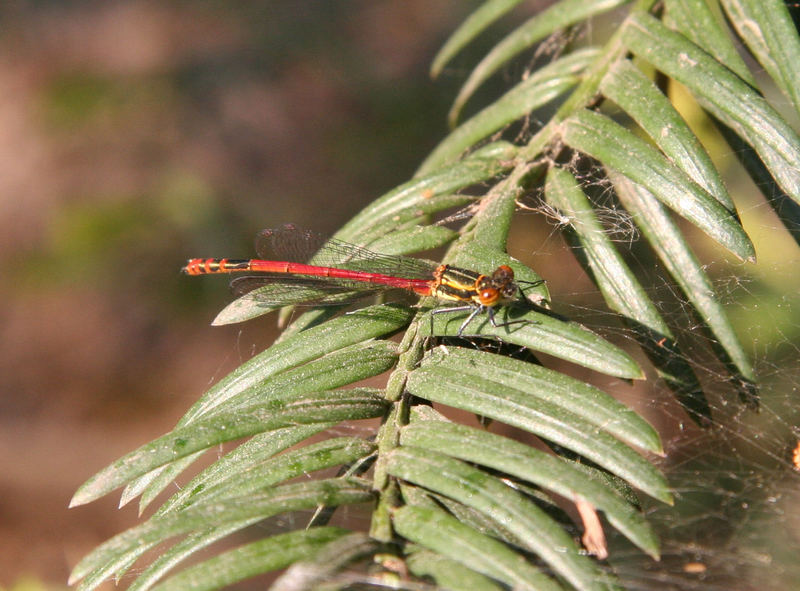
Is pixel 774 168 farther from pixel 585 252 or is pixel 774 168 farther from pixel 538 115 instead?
pixel 538 115

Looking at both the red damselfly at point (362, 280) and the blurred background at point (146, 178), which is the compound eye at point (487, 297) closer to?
the red damselfly at point (362, 280)

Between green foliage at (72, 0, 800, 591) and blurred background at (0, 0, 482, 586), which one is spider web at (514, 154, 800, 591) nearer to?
green foliage at (72, 0, 800, 591)

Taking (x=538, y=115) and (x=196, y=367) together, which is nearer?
(x=538, y=115)

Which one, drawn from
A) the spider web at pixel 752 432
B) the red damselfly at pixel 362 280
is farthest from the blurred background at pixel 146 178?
the spider web at pixel 752 432

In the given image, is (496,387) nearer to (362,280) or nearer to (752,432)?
(362,280)

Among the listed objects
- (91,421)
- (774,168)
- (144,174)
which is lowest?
(774,168)

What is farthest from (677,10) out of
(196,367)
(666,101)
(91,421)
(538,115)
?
(91,421)

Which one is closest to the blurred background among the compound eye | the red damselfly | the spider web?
the red damselfly

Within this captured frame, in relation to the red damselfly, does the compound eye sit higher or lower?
lower
